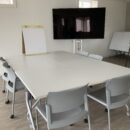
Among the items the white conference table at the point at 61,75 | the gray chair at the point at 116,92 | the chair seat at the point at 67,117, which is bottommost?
the chair seat at the point at 67,117

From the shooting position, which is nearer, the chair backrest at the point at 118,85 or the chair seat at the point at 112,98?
the chair backrest at the point at 118,85

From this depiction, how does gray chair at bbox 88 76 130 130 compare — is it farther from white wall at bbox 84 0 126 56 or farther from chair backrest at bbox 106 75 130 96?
white wall at bbox 84 0 126 56

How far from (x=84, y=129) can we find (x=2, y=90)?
217cm

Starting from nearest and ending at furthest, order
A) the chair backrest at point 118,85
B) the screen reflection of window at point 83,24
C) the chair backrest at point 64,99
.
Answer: the chair backrest at point 64,99, the chair backrest at point 118,85, the screen reflection of window at point 83,24

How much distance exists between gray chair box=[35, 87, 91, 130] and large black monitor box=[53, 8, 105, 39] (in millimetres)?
3613

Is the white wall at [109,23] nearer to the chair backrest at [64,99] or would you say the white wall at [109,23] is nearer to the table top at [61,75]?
the table top at [61,75]

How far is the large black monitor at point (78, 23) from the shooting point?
5181 millimetres

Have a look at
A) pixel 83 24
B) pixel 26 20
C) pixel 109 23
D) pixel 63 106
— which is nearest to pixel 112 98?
pixel 63 106

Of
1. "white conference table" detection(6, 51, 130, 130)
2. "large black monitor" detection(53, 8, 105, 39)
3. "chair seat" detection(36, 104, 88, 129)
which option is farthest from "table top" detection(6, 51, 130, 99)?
"large black monitor" detection(53, 8, 105, 39)

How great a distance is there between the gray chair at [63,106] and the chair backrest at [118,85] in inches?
15.2

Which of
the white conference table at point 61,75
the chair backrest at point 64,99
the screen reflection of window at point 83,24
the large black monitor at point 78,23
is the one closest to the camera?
the chair backrest at point 64,99

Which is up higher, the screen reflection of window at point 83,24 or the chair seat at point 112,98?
the screen reflection of window at point 83,24

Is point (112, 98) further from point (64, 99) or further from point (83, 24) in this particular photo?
point (83, 24)

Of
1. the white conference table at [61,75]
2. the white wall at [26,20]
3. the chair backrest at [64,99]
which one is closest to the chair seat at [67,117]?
the chair backrest at [64,99]
